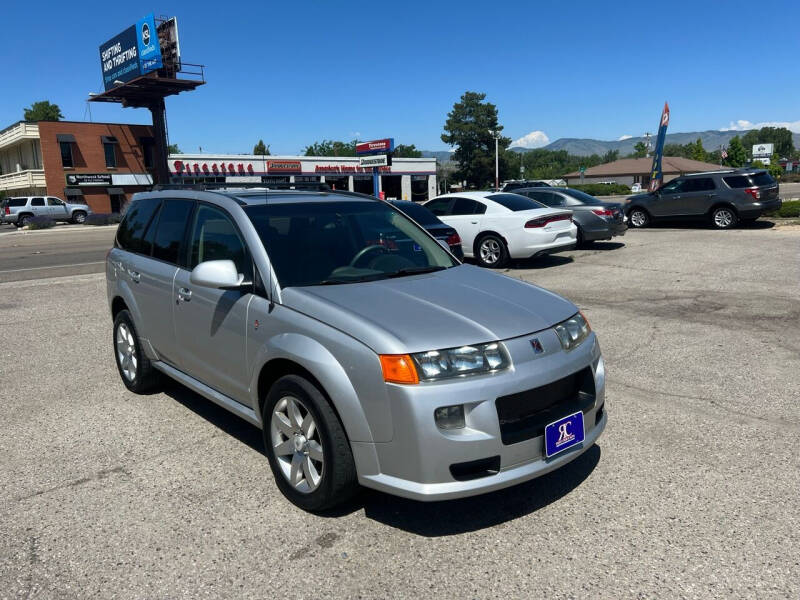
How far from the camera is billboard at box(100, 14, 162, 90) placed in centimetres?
4741

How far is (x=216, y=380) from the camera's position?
4000mm

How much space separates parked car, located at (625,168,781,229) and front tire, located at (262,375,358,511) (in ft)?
57.2

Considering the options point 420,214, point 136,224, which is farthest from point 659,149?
point 136,224

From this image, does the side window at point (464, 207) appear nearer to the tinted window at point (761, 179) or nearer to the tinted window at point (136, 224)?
the tinted window at point (136, 224)

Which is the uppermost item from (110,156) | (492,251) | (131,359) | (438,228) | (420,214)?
(110,156)

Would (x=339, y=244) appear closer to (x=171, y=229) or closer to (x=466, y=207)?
(x=171, y=229)

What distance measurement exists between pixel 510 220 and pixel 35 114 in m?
111

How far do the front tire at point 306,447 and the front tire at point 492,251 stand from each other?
31.0 ft

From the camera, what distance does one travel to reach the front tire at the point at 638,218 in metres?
19.6

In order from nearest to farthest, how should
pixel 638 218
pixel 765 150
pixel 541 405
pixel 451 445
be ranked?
1. pixel 451 445
2. pixel 541 405
3. pixel 638 218
4. pixel 765 150

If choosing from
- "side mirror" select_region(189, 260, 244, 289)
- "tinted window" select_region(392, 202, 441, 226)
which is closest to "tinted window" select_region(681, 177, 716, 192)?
"tinted window" select_region(392, 202, 441, 226)

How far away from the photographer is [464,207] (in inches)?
514

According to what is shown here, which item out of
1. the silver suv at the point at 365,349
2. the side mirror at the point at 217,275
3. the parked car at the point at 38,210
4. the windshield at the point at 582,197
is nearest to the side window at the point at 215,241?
the silver suv at the point at 365,349

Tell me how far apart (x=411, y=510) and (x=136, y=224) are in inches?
143
